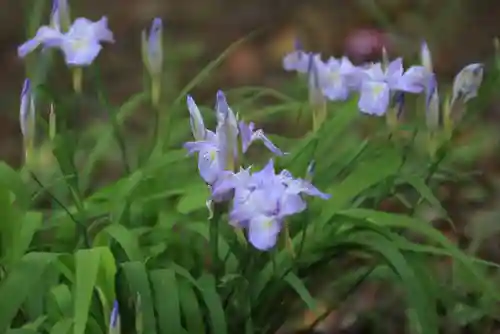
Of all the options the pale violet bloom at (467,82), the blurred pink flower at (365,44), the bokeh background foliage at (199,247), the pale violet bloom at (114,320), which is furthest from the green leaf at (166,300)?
the blurred pink flower at (365,44)

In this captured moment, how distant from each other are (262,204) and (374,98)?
308 millimetres

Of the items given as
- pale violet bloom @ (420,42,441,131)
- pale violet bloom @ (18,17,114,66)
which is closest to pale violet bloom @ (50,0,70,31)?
pale violet bloom @ (18,17,114,66)

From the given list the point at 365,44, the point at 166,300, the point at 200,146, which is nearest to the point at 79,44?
the point at 200,146

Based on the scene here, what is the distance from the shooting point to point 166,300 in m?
1.27

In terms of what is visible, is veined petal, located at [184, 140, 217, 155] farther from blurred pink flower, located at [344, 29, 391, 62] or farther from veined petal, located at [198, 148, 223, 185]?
blurred pink flower, located at [344, 29, 391, 62]

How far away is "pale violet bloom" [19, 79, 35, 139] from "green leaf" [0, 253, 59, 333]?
148 millimetres

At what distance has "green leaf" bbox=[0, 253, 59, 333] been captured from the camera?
122 centimetres

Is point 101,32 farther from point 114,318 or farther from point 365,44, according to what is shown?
point 365,44

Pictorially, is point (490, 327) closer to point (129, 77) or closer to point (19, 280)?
point (19, 280)

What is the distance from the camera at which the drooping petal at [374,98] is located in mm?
1419

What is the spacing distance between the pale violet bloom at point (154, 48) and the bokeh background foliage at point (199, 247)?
3.0 inches

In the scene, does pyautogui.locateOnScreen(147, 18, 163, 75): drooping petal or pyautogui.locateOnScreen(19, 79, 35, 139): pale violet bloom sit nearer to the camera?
pyautogui.locateOnScreen(19, 79, 35, 139): pale violet bloom

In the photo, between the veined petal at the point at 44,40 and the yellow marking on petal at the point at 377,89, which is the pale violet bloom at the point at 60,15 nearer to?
the veined petal at the point at 44,40

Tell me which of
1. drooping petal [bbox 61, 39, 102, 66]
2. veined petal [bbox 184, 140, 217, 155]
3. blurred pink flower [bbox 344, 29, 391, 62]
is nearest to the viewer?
veined petal [bbox 184, 140, 217, 155]
